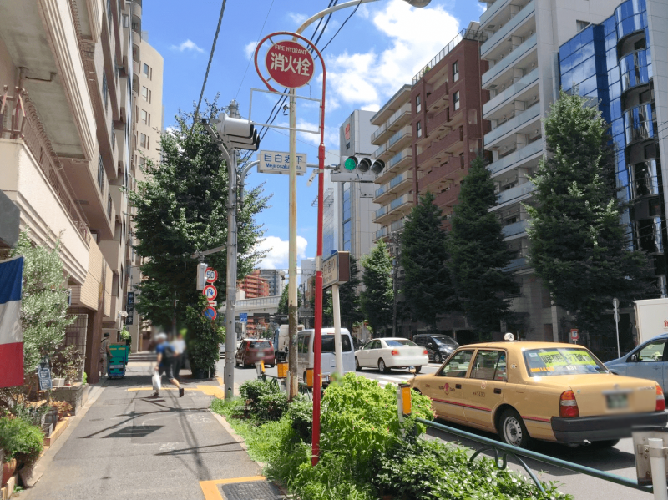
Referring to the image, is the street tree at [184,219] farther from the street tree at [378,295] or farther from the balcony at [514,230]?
the street tree at [378,295]

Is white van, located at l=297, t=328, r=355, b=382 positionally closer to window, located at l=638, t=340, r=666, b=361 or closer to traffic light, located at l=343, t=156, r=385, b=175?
window, located at l=638, t=340, r=666, b=361

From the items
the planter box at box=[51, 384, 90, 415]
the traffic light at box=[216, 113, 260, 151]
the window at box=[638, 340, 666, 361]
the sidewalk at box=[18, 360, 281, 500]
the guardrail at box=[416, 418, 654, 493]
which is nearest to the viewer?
the guardrail at box=[416, 418, 654, 493]

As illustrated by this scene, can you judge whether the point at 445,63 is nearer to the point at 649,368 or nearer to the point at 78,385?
the point at 649,368

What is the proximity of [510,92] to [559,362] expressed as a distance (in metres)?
36.2

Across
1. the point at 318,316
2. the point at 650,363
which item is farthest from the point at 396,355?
the point at 318,316

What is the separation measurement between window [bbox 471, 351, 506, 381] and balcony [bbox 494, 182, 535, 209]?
3023cm

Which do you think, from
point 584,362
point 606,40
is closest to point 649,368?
A: point 584,362

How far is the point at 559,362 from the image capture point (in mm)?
7566

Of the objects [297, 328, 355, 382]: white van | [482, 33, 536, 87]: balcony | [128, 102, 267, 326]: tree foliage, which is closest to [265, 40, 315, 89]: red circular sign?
[297, 328, 355, 382]: white van

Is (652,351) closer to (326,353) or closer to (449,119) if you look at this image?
(326,353)

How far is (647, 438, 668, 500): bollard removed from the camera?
255 cm

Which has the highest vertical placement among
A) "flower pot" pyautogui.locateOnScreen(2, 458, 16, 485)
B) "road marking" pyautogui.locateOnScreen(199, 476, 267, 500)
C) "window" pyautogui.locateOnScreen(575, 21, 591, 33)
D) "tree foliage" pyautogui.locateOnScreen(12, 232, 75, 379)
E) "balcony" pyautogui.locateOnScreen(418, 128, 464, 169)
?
"window" pyautogui.locateOnScreen(575, 21, 591, 33)

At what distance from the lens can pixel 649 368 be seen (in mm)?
12297

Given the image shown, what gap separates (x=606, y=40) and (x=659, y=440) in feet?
120
